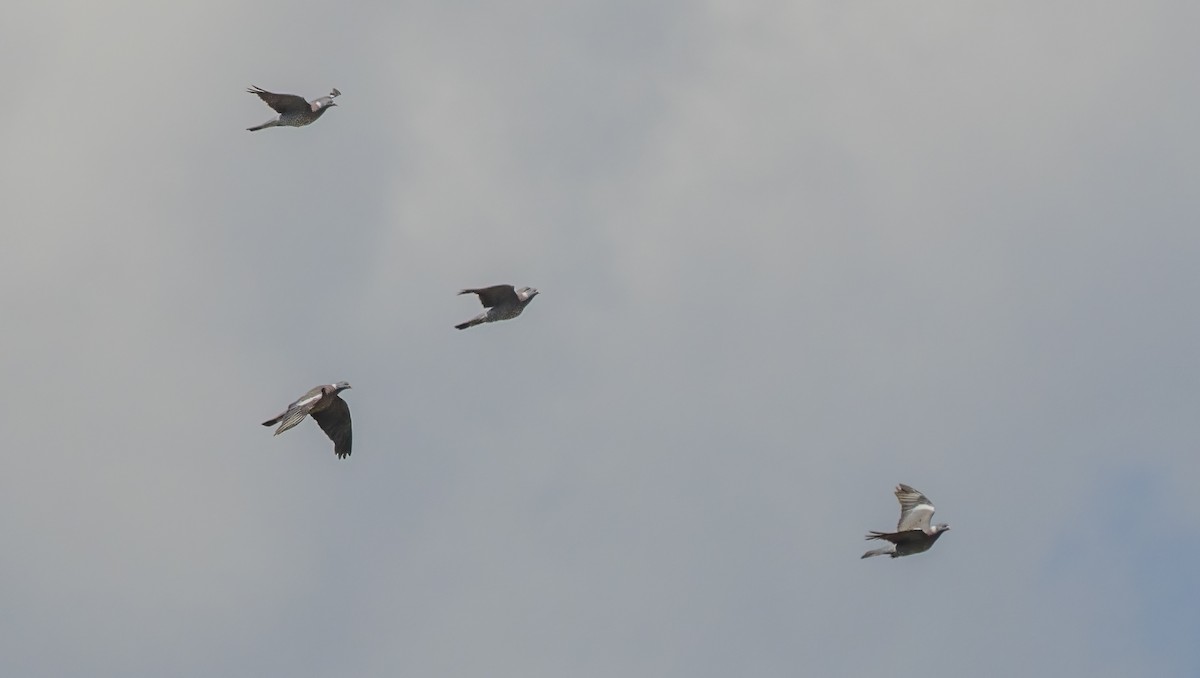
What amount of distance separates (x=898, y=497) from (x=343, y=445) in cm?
1781

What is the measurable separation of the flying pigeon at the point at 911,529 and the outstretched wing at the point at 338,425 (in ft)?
57.0

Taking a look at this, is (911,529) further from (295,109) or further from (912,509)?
(295,109)

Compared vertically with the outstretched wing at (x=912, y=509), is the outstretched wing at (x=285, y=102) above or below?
above

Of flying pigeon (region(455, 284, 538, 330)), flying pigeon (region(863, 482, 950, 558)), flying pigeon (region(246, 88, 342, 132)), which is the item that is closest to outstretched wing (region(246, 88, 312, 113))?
flying pigeon (region(246, 88, 342, 132))

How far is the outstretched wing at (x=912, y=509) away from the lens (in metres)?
63.0

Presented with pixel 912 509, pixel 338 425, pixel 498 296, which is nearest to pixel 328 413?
pixel 338 425

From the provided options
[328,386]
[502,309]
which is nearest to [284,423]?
[328,386]

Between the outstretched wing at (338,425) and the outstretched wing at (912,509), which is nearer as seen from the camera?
the outstretched wing at (912,509)

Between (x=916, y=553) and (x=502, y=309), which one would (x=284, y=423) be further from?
(x=916, y=553)

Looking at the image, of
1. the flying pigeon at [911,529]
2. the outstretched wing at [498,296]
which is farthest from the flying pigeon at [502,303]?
the flying pigeon at [911,529]

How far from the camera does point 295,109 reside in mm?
70062

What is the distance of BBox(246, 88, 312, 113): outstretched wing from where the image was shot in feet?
225

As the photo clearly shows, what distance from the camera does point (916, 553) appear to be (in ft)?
204

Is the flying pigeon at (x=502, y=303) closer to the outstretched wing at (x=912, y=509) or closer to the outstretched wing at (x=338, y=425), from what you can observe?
the outstretched wing at (x=338, y=425)
